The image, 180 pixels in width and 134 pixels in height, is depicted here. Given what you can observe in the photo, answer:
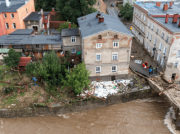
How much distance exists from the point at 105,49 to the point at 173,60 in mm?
14077

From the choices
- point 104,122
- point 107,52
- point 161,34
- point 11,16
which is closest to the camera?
point 104,122

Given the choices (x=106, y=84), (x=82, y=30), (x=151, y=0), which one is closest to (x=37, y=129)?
(x=106, y=84)

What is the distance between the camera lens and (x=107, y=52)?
33062 millimetres

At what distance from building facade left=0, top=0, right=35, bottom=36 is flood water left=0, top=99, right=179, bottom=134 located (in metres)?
28.8

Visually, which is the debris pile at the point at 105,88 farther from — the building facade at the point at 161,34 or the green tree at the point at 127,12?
the green tree at the point at 127,12

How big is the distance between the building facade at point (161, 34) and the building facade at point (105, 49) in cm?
844

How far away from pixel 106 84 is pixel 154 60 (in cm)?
1470

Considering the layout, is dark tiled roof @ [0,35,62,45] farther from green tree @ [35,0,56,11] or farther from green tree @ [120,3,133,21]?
green tree @ [120,3,133,21]

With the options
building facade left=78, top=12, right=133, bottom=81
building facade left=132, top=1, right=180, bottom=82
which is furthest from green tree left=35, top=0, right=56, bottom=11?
building facade left=78, top=12, right=133, bottom=81

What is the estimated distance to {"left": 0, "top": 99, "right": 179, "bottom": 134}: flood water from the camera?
93.2 feet

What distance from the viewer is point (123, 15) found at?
2758 inches

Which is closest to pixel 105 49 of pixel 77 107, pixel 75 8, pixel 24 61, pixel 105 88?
pixel 105 88

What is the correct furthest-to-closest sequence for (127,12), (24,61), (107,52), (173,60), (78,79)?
(127,12), (24,61), (173,60), (107,52), (78,79)

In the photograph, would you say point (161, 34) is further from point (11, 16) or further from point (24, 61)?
point (11, 16)
